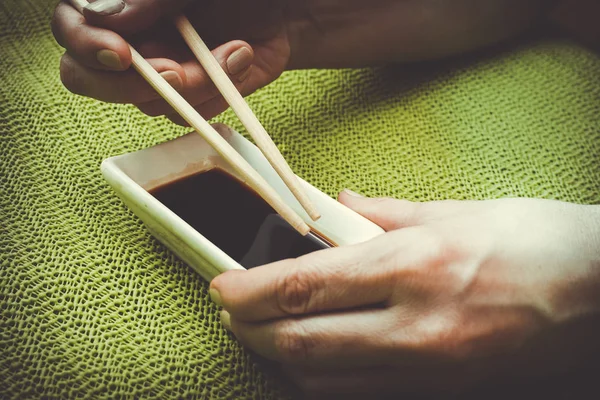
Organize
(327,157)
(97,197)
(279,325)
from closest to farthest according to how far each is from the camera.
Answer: (279,325) < (97,197) < (327,157)

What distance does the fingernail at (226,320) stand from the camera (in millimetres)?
621

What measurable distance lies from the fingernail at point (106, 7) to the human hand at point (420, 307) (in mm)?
405

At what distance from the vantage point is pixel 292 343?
55 cm

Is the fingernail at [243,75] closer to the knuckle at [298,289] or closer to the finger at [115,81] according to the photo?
the finger at [115,81]

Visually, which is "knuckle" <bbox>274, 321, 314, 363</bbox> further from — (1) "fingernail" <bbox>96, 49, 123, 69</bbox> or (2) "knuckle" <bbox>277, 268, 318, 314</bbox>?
(1) "fingernail" <bbox>96, 49, 123, 69</bbox>

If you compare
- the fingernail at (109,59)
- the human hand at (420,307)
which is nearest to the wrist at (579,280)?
the human hand at (420,307)

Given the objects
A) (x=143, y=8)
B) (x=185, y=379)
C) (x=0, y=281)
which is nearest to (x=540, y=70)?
(x=143, y=8)

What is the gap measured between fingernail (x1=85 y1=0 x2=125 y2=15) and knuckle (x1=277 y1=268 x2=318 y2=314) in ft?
1.44

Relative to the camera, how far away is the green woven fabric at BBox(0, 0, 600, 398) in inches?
23.7

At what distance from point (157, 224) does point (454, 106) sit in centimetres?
55

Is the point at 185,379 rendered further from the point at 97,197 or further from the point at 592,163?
the point at 592,163

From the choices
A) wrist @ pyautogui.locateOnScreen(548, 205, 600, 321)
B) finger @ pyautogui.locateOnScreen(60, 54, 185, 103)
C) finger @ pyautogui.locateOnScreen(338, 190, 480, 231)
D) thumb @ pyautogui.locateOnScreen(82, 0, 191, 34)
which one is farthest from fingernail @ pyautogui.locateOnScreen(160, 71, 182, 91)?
wrist @ pyautogui.locateOnScreen(548, 205, 600, 321)

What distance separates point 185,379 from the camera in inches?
23.6

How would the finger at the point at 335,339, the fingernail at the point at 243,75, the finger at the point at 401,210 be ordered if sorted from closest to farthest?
the finger at the point at 335,339 < the finger at the point at 401,210 < the fingernail at the point at 243,75
